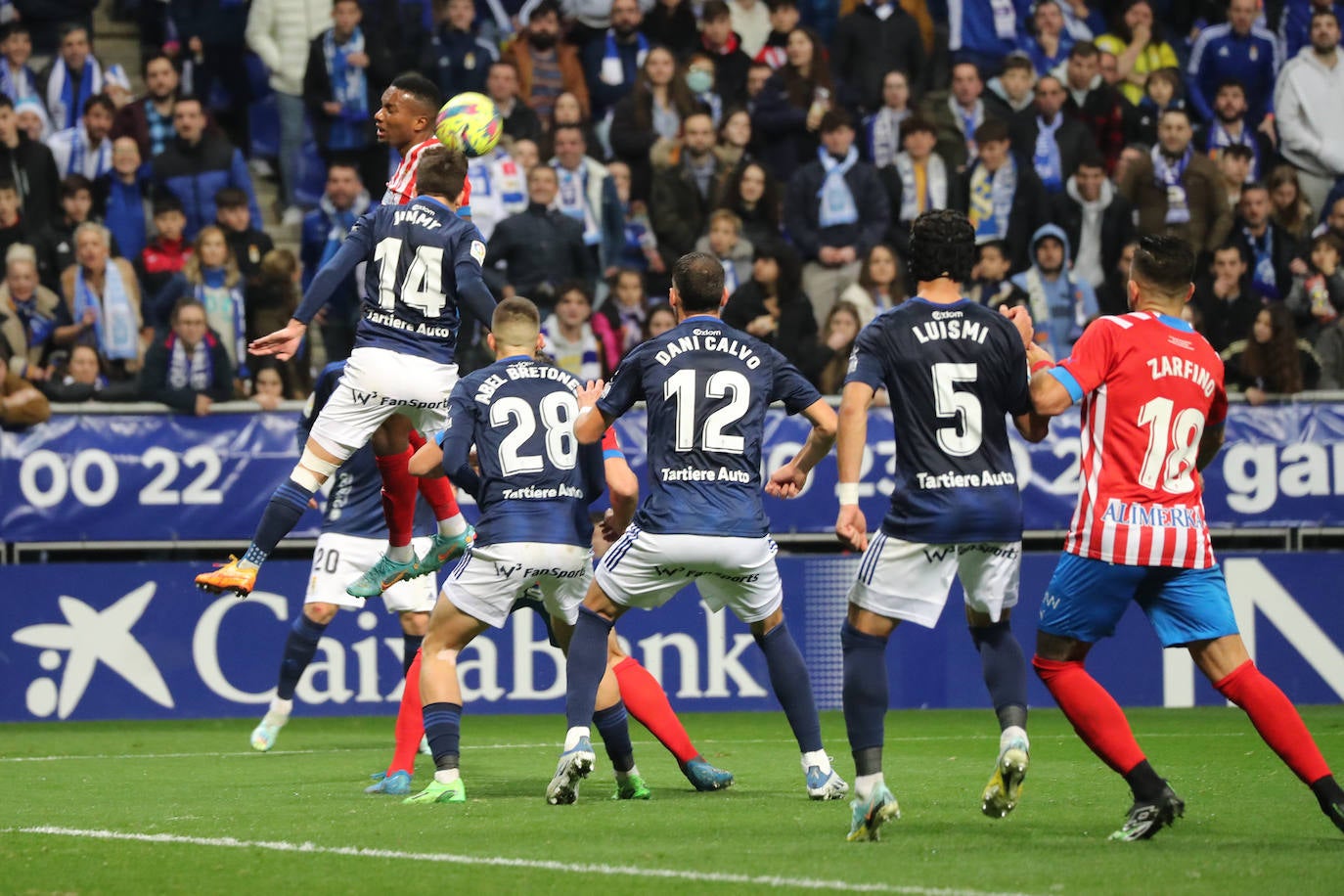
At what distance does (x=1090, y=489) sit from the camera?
6977 millimetres

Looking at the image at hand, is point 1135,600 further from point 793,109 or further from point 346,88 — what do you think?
point 346,88

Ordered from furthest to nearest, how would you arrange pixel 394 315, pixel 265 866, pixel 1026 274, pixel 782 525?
pixel 1026 274, pixel 782 525, pixel 394 315, pixel 265 866

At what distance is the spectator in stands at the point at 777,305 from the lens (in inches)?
594

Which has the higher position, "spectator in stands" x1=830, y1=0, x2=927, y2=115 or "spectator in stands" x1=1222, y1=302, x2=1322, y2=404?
"spectator in stands" x1=830, y1=0, x2=927, y2=115

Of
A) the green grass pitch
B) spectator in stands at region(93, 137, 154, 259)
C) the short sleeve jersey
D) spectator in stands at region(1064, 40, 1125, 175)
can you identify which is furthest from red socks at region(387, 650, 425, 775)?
spectator in stands at region(1064, 40, 1125, 175)

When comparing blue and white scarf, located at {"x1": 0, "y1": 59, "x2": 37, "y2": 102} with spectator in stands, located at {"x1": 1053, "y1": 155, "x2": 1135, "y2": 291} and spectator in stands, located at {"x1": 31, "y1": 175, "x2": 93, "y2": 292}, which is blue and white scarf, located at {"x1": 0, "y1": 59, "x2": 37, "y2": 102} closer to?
Answer: spectator in stands, located at {"x1": 31, "y1": 175, "x2": 93, "y2": 292}

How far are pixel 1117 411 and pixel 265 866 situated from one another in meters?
3.34

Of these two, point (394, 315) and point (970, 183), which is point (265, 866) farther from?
point (970, 183)

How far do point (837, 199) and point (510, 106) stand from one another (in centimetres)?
293

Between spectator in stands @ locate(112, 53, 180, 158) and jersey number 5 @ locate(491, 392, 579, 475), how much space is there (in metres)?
9.06

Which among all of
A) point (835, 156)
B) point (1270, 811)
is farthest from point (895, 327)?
point (835, 156)

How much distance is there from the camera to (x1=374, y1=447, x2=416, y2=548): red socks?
32.4 ft

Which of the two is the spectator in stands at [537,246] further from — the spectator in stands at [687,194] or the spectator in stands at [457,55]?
the spectator in stands at [457,55]

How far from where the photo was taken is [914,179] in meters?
16.5
